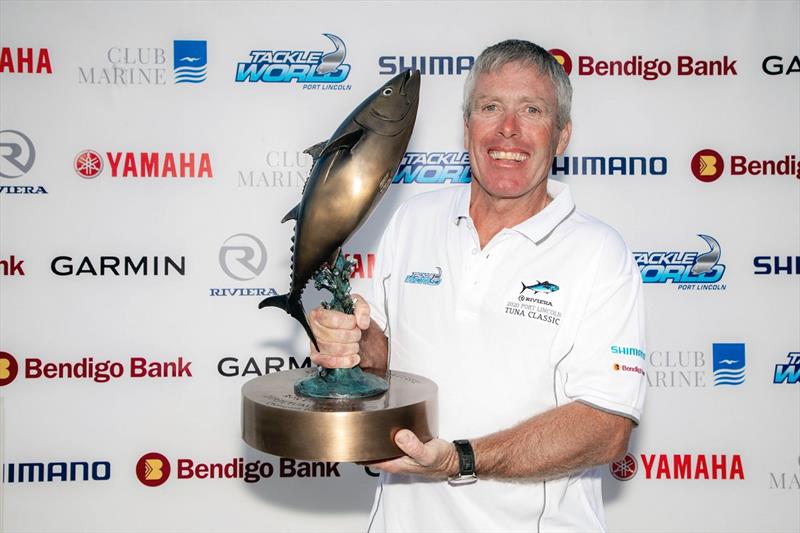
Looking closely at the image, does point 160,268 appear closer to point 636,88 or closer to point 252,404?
point 252,404

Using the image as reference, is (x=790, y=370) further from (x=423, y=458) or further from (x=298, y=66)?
(x=298, y=66)

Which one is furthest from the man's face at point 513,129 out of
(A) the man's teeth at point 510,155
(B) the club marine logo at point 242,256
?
(B) the club marine logo at point 242,256

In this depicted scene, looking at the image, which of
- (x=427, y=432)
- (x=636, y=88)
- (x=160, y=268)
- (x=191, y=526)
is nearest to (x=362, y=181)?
(x=427, y=432)

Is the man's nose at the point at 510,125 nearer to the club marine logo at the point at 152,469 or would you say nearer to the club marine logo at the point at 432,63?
the club marine logo at the point at 432,63

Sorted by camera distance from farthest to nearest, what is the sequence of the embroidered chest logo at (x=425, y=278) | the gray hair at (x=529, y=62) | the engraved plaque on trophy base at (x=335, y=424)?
1. the embroidered chest logo at (x=425, y=278)
2. the gray hair at (x=529, y=62)
3. the engraved plaque on trophy base at (x=335, y=424)

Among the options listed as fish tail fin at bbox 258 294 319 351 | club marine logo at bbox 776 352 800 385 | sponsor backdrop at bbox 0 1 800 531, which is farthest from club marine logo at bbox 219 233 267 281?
club marine logo at bbox 776 352 800 385

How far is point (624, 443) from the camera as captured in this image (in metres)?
1.84

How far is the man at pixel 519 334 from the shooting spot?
5.83 feet

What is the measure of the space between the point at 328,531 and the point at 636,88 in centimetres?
286

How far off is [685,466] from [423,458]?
2.47m

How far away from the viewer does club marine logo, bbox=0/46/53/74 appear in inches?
134

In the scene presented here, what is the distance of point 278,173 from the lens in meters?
3.45

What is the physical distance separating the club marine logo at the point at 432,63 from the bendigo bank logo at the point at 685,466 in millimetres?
2241

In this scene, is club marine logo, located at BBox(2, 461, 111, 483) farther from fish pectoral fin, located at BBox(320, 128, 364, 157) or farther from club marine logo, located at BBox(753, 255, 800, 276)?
club marine logo, located at BBox(753, 255, 800, 276)
